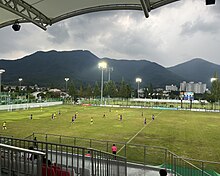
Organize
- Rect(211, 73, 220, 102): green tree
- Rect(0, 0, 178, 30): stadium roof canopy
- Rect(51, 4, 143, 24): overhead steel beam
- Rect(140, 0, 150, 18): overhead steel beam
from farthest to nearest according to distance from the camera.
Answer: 1. Rect(211, 73, 220, 102): green tree
2. Rect(51, 4, 143, 24): overhead steel beam
3. Rect(0, 0, 178, 30): stadium roof canopy
4. Rect(140, 0, 150, 18): overhead steel beam

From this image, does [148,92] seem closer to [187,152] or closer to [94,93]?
[94,93]

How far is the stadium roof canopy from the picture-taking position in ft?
33.5

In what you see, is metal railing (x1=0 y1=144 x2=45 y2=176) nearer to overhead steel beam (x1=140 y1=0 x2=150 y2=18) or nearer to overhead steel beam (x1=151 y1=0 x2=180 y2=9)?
overhead steel beam (x1=140 y1=0 x2=150 y2=18)

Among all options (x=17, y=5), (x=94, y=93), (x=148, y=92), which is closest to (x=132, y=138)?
(x=17, y=5)

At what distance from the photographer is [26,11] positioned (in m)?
12.1

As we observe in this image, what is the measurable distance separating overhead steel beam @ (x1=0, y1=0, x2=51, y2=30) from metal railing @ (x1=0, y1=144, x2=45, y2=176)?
25.2 feet

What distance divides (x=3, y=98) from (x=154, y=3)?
55653 millimetres

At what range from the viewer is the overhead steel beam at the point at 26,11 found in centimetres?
1027

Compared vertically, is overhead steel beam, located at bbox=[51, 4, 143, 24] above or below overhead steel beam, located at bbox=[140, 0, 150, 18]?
above

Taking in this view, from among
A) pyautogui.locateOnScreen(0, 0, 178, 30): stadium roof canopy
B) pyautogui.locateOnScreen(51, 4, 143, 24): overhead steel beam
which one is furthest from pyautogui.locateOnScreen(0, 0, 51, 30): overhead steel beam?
pyautogui.locateOnScreen(51, 4, 143, 24): overhead steel beam

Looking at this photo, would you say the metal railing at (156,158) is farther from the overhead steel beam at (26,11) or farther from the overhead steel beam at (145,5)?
the overhead steel beam at (26,11)

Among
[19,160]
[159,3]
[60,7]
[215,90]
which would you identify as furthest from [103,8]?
[215,90]

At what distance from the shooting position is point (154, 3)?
33.1 ft

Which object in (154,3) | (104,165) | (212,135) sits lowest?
(212,135)
